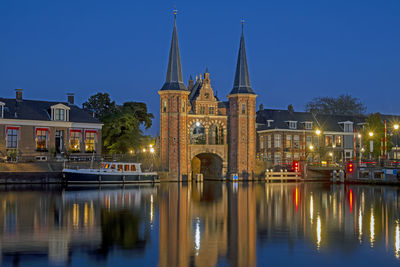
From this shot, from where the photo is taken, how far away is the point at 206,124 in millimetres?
66312

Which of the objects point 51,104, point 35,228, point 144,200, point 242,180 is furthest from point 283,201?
point 51,104

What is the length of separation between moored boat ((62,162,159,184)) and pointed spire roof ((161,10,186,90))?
1187 centimetres

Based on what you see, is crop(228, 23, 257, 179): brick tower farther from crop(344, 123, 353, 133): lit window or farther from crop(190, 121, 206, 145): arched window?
crop(344, 123, 353, 133): lit window

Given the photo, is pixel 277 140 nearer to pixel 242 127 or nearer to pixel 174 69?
pixel 242 127

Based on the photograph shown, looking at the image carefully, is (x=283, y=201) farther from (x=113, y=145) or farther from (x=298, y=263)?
(x=113, y=145)

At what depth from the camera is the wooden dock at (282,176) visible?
66312 millimetres

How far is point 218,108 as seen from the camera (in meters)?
67.6

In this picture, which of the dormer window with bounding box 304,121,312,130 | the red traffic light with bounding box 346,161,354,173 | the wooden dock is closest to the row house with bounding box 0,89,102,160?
the wooden dock

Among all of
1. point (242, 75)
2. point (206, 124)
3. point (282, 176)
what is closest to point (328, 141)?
point (282, 176)

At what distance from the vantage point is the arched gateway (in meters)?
63.0

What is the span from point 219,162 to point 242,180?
4.06 metres

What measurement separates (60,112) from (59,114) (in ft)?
0.80

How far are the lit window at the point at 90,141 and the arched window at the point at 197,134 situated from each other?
11.9m

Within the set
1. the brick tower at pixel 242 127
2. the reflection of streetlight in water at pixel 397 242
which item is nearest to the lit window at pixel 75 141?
the brick tower at pixel 242 127
